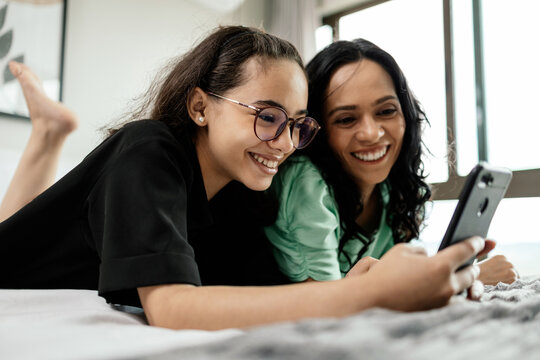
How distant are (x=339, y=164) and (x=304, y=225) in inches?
12.8

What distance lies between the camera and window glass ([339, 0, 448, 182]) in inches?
128

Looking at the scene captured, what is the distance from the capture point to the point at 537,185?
2.66 m

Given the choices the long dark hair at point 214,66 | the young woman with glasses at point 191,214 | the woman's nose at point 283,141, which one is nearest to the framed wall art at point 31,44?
the young woman with glasses at point 191,214

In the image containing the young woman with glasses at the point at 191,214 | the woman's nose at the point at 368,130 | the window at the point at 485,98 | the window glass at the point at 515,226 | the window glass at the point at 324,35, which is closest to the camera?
the young woman with glasses at the point at 191,214

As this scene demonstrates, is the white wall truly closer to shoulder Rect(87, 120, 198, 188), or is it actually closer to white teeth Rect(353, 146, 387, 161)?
white teeth Rect(353, 146, 387, 161)

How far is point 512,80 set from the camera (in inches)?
120

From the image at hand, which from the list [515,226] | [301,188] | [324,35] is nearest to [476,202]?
[301,188]

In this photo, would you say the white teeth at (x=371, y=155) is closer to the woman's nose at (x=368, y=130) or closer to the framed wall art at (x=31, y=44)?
the woman's nose at (x=368, y=130)

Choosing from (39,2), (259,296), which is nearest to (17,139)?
(39,2)

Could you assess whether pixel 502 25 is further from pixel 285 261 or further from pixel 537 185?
pixel 285 261

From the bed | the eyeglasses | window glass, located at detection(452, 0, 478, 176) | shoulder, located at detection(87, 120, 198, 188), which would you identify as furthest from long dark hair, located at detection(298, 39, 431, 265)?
window glass, located at detection(452, 0, 478, 176)

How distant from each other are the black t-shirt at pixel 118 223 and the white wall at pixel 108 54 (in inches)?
71.2

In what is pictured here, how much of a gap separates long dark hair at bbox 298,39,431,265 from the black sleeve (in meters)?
0.73

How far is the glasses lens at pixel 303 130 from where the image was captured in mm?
1137
